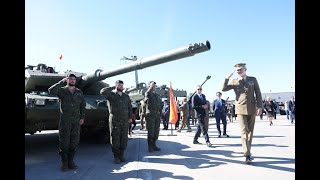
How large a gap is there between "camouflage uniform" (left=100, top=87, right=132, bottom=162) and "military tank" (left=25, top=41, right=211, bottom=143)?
75 centimetres

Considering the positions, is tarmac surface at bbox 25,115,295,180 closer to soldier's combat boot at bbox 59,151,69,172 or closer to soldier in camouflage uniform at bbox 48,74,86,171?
soldier's combat boot at bbox 59,151,69,172

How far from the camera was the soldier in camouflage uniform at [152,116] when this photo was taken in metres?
7.39

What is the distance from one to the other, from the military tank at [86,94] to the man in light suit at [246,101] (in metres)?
1.18

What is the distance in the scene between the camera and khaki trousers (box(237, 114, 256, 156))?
18.0 feet

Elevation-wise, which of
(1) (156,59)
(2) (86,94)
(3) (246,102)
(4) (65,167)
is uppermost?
(1) (156,59)

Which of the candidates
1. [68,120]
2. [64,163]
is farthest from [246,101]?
[64,163]

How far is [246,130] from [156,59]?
2240 millimetres

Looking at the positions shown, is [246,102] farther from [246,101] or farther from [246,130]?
[246,130]

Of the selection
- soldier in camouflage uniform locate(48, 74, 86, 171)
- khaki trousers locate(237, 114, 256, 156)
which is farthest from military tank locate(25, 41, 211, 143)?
khaki trousers locate(237, 114, 256, 156)

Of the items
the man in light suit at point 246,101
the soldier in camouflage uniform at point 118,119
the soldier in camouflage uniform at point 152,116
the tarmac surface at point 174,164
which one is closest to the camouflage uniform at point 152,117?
the soldier in camouflage uniform at point 152,116

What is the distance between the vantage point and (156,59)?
19.5 feet
